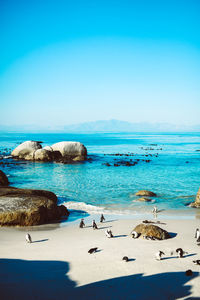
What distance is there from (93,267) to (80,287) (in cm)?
123

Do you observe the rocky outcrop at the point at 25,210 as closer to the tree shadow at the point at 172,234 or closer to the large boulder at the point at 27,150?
the tree shadow at the point at 172,234

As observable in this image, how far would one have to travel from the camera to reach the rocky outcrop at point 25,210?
44.5 ft

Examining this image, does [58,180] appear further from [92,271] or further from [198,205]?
[92,271]

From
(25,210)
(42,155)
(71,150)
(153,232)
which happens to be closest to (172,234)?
(153,232)

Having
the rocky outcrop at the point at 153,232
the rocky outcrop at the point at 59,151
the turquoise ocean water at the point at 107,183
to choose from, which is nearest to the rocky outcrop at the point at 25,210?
the turquoise ocean water at the point at 107,183

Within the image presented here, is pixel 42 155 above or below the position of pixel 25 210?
above

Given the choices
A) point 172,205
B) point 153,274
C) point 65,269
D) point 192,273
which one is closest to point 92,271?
point 65,269

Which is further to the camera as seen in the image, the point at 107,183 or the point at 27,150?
the point at 27,150

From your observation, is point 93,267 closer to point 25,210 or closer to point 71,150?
point 25,210

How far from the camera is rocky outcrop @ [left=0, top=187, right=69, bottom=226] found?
13.6m

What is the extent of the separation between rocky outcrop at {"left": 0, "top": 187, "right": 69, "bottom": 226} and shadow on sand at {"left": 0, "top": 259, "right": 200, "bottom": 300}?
4.78 meters

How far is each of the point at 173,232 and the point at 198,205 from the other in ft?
21.4

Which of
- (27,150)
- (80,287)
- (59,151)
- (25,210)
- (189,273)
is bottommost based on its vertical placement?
(80,287)

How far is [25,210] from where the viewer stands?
45.2 feet
